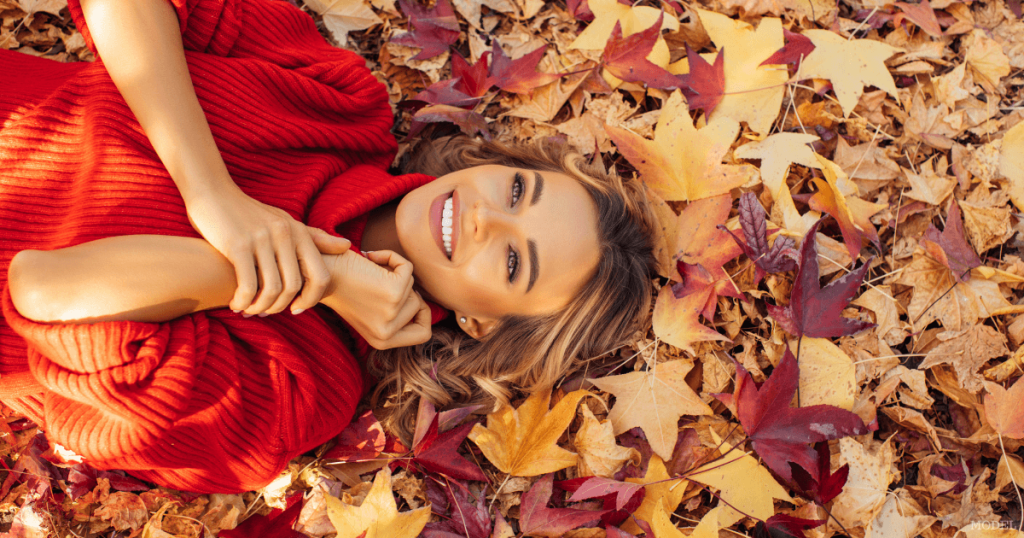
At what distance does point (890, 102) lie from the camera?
2461 mm

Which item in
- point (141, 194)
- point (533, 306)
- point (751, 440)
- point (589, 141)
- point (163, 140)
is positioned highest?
point (163, 140)

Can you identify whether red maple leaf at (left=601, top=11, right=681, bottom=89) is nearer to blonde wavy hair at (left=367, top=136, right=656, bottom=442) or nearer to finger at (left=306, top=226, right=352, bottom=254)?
blonde wavy hair at (left=367, top=136, right=656, bottom=442)

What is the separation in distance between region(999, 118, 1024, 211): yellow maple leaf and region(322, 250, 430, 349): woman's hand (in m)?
2.29

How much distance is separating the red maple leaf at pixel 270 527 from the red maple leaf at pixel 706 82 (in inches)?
86.9

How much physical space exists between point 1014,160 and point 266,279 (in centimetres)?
275

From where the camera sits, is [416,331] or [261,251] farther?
[416,331]

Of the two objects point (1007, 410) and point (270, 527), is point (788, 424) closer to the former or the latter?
point (1007, 410)

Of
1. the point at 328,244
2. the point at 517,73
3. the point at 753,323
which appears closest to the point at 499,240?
the point at 328,244

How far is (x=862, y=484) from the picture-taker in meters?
1.93

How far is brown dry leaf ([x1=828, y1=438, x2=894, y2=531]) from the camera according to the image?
6.25 ft

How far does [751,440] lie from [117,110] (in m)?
2.39

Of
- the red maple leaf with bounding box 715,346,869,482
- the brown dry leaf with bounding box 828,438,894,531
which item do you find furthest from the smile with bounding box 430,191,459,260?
the brown dry leaf with bounding box 828,438,894,531

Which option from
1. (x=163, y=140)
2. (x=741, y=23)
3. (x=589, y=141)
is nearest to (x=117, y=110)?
(x=163, y=140)

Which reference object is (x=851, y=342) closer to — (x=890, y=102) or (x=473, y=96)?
(x=890, y=102)
